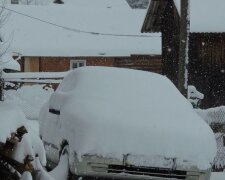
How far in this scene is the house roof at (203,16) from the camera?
1928cm

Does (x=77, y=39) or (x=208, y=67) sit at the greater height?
(x=208, y=67)

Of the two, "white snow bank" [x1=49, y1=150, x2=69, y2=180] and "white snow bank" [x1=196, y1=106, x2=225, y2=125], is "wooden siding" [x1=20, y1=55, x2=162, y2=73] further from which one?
"white snow bank" [x1=49, y1=150, x2=69, y2=180]

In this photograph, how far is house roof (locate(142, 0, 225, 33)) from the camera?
19281 millimetres

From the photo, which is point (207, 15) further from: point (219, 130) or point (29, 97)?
point (219, 130)

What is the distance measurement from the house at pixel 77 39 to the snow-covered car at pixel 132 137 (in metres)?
23.4

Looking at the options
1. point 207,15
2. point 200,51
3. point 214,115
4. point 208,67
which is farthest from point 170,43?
point 214,115

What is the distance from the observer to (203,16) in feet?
65.3

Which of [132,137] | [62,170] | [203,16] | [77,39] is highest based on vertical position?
[203,16]

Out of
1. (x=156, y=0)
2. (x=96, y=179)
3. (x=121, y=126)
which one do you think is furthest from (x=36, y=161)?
(x=156, y=0)

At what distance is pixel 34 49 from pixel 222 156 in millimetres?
22602

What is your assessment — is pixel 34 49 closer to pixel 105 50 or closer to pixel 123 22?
pixel 105 50

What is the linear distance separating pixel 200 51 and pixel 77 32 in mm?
15789

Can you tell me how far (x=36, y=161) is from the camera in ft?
15.4

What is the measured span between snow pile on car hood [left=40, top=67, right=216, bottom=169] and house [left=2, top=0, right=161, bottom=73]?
22753mm
